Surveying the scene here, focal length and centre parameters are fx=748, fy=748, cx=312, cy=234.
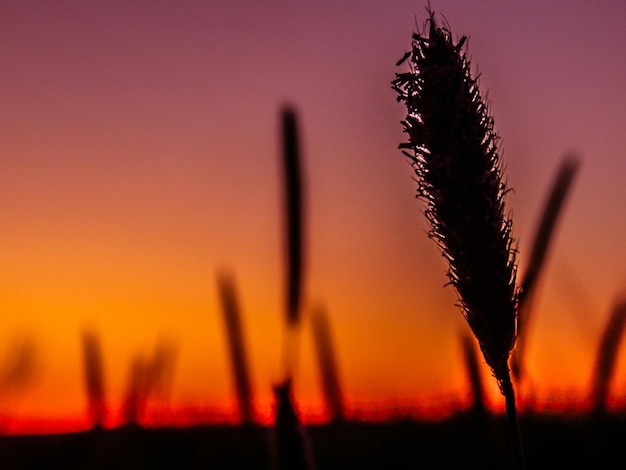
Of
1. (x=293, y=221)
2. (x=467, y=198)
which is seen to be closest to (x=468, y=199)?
(x=467, y=198)

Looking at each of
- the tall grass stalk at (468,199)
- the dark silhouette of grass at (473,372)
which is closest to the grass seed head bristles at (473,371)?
the dark silhouette of grass at (473,372)

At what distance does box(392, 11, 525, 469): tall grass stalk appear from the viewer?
6.72ft

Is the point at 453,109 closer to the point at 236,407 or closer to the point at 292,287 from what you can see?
the point at 292,287

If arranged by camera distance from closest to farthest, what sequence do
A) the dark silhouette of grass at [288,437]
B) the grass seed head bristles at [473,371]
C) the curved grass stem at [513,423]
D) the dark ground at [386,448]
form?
the curved grass stem at [513,423] < the dark silhouette of grass at [288,437] < the grass seed head bristles at [473,371] < the dark ground at [386,448]

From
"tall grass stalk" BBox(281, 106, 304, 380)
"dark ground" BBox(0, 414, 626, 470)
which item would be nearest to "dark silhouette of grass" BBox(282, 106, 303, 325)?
"tall grass stalk" BBox(281, 106, 304, 380)

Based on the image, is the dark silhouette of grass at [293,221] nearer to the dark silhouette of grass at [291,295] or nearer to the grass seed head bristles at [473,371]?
the dark silhouette of grass at [291,295]

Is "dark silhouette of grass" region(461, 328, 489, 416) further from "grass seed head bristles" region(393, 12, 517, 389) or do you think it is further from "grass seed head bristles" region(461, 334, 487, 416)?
"grass seed head bristles" region(393, 12, 517, 389)

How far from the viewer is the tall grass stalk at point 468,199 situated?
2.05 m

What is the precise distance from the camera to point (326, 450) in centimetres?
581

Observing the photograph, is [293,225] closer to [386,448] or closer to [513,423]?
[513,423]

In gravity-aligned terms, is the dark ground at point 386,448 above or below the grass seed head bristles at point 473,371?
below

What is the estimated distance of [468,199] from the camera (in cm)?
205

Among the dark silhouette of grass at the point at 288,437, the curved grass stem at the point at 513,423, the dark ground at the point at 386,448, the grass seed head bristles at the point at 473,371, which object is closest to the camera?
the curved grass stem at the point at 513,423

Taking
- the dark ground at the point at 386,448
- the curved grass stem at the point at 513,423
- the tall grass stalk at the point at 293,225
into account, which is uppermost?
the tall grass stalk at the point at 293,225
